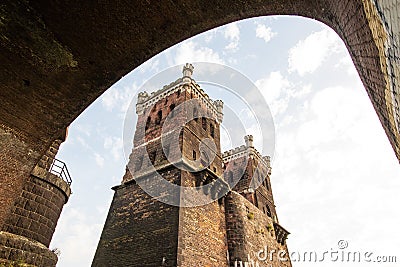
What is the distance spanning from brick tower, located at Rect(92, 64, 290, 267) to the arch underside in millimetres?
7821

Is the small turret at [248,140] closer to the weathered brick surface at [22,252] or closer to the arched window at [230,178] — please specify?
the arched window at [230,178]

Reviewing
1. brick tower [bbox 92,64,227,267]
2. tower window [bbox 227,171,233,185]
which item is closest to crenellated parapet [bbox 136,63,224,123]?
brick tower [bbox 92,64,227,267]

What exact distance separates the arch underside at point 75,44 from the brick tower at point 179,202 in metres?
7.82

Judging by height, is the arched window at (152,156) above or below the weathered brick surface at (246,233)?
above

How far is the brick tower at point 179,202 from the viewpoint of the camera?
37.6 ft

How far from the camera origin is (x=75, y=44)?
3.71m

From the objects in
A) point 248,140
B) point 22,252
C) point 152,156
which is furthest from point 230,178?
point 22,252

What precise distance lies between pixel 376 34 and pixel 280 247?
20.4m

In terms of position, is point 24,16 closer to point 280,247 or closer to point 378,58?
point 378,58

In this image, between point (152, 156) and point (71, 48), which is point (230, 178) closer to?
point (152, 156)

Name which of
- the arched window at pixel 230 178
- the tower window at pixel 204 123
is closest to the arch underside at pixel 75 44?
the tower window at pixel 204 123

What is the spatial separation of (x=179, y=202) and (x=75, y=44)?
926cm

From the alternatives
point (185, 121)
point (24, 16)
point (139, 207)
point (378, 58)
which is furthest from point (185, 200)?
point (378, 58)

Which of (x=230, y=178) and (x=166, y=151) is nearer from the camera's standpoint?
(x=166, y=151)
